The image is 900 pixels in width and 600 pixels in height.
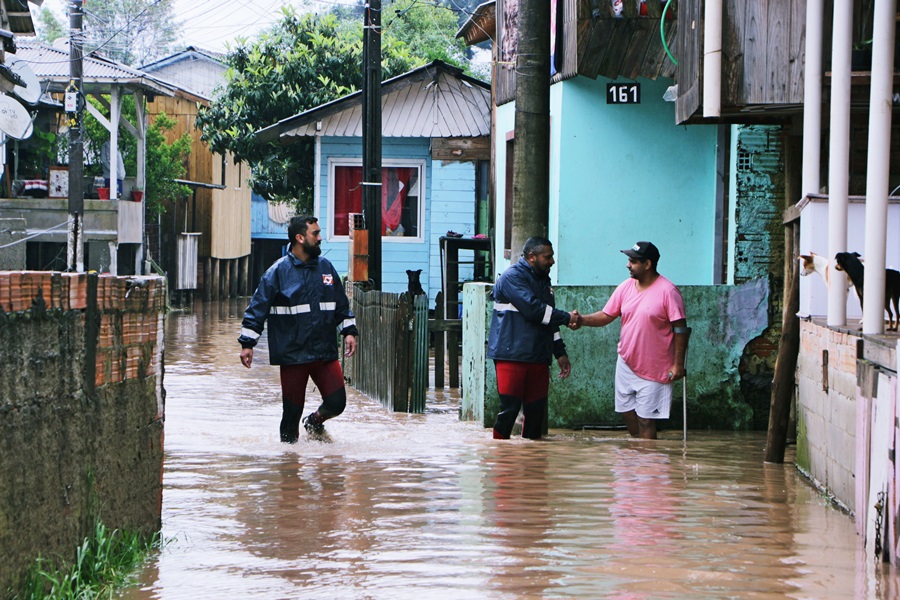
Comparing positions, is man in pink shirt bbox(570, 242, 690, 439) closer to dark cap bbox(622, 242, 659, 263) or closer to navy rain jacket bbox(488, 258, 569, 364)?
dark cap bbox(622, 242, 659, 263)

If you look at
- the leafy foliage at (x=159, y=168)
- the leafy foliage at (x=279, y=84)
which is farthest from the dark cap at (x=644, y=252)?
the leafy foliage at (x=159, y=168)

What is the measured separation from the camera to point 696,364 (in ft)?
38.1

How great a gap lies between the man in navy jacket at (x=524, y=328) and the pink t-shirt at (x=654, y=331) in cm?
54

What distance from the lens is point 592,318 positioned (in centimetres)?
1065

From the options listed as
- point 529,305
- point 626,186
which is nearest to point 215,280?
point 626,186

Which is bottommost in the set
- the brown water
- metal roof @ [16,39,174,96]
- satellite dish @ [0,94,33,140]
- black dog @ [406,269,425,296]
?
the brown water

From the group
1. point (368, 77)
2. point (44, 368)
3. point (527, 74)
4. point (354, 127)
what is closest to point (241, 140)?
point (354, 127)

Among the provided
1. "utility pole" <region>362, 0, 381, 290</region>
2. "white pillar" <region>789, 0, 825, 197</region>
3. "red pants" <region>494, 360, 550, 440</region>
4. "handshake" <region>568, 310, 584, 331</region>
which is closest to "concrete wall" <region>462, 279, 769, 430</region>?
"handshake" <region>568, 310, 584, 331</region>

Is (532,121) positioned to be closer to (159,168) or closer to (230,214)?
(159,168)

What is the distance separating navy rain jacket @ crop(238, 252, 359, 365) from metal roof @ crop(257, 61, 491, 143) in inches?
496

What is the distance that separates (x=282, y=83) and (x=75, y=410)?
24.7m

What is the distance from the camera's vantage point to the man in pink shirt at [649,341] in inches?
399

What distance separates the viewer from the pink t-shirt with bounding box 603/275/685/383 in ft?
33.3

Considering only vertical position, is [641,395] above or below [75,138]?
below
